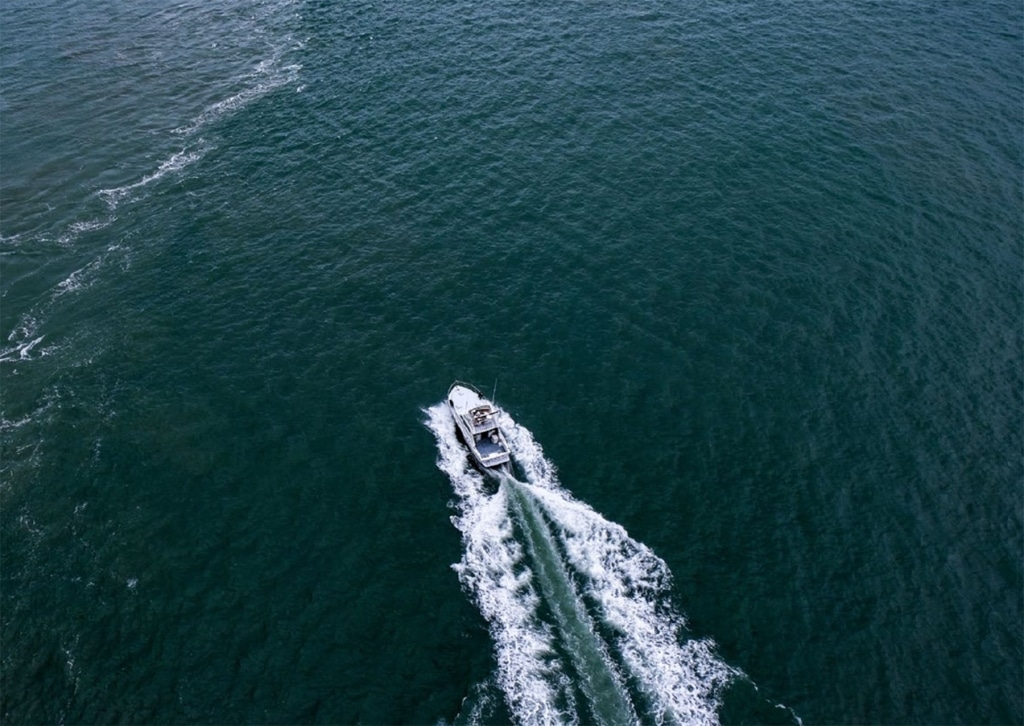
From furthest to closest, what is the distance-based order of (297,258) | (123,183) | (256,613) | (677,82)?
(677,82), (123,183), (297,258), (256,613)

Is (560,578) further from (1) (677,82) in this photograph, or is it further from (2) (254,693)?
(1) (677,82)

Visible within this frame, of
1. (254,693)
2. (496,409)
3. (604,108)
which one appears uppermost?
(604,108)

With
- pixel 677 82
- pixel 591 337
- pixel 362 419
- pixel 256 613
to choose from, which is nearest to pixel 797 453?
pixel 591 337

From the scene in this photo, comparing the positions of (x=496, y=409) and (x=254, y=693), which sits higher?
(x=496, y=409)

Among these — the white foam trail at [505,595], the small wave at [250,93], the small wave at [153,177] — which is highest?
the small wave at [250,93]

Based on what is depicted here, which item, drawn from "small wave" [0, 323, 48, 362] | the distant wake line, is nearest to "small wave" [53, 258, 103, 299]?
"small wave" [0, 323, 48, 362]

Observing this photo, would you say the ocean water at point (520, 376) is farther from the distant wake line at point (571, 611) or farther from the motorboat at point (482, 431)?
the motorboat at point (482, 431)

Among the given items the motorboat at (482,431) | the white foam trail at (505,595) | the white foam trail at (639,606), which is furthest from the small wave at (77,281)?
the white foam trail at (639,606)

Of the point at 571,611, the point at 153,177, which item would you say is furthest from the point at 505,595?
the point at 153,177
